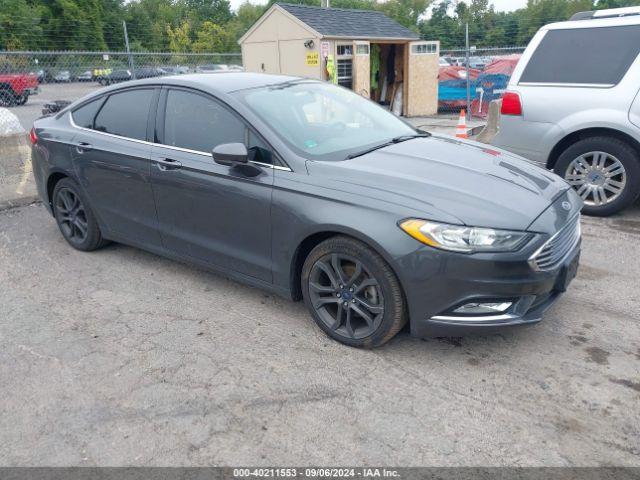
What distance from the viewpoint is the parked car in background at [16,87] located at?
8.46 m

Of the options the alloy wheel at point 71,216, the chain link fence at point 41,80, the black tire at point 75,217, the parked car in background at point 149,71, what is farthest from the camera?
the parked car in background at point 149,71

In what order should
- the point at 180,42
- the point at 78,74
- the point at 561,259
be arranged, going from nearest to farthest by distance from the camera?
the point at 561,259, the point at 78,74, the point at 180,42

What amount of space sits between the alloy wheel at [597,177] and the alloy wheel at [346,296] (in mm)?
3496

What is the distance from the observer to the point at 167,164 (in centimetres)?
402

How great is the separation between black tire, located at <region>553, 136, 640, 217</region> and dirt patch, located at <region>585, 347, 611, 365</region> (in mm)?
2767

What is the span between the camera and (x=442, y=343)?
3.43m

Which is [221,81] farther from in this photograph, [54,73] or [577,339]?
[54,73]

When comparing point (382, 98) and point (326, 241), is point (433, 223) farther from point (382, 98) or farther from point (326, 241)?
point (382, 98)

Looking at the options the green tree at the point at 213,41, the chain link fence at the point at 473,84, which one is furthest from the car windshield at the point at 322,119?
the green tree at the point at 213,41

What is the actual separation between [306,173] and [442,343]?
1.39 meters

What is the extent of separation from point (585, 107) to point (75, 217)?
17.0 ft

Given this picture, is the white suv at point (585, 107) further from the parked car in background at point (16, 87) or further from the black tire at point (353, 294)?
the parked car in background at point (16, 87)

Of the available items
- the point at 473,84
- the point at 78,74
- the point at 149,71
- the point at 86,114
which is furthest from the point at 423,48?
the point at 86,114

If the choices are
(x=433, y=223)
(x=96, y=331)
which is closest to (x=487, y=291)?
(x=433, y=223)
